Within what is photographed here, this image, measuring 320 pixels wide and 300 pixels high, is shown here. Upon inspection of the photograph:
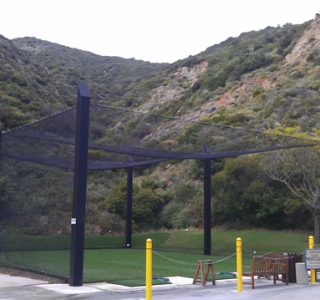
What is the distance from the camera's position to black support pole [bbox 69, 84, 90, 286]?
40.6ft

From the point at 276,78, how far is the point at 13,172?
36936mm

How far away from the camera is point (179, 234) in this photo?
28.7 meters

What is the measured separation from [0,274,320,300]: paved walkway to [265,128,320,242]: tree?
36.2ft

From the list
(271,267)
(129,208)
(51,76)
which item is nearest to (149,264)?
(271,267)

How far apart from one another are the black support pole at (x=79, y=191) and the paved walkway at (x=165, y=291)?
0.46m

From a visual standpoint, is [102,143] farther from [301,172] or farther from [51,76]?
[51,76]

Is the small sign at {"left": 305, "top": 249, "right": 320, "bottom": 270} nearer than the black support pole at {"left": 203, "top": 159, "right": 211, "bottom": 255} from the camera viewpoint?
Yes

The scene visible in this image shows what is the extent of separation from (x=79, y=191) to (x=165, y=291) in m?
3.02

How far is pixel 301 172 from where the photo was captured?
24859mm

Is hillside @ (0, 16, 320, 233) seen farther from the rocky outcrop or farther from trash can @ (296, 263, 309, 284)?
trash can @ (296, 263, 309, 284)

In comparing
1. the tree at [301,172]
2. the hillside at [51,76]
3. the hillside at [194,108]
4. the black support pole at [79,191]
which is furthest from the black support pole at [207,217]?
the hillside at [51,76]

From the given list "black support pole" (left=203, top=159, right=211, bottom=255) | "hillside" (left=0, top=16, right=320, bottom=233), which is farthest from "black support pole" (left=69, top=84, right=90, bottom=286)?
"black support pole" (left=203, top=159, right=211, bottom=255)

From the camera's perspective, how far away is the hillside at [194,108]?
28547 millimetres

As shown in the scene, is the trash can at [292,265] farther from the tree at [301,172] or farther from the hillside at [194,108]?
the tree at [301,172]
